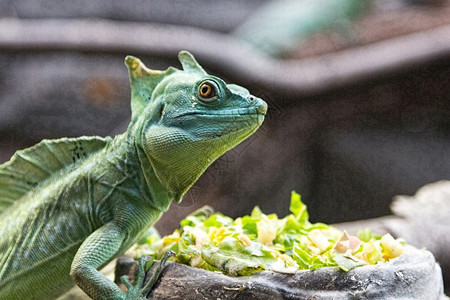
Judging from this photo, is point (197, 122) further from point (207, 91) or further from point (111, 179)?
point (111, 179)

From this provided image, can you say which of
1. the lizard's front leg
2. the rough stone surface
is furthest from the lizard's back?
the rough stone surface

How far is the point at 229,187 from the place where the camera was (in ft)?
16.0

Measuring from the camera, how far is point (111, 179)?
2.45 meters

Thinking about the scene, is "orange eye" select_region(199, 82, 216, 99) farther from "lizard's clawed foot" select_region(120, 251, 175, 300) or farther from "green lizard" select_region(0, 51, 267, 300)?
"lizard's clawed foot" select_region(120, 251, 175, 300)

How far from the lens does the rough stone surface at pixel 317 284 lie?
6.36 ft

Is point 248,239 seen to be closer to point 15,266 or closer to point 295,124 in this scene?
point 15,266

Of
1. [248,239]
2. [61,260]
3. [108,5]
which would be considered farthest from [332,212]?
[108,5]

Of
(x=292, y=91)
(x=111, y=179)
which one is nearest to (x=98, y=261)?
(x=111, y=179)

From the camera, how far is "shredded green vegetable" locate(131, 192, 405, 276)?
2104mm

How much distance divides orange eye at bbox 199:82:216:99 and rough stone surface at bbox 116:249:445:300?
764 millimetres

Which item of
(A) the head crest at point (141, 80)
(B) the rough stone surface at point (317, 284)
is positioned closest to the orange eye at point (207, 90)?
(A) the head crest at point (141, 80)

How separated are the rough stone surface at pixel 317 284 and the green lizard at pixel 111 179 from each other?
291 mm

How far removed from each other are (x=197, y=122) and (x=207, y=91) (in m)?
0.15

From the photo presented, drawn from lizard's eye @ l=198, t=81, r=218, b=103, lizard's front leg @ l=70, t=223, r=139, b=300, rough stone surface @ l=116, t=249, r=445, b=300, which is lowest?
rough stone surface @ l=116, t=249, r=445, b=300
